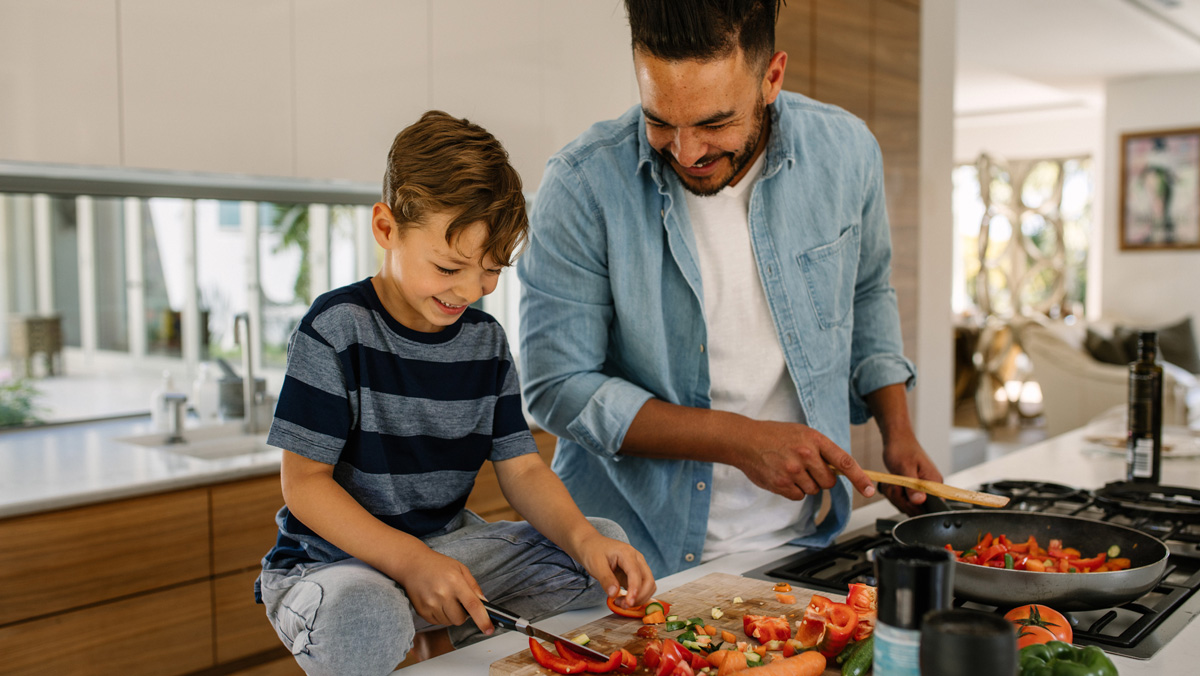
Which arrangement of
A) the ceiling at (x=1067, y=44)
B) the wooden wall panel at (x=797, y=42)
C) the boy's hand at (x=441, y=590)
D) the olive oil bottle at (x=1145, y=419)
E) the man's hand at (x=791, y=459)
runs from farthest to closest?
the ceiling at (x=1067, y=44), the wooden wall panel at (x=797, y=42), the olive oil bottle at (x=1145, y=419), the man's hand at (x=791, y=459), the boy's hand at (x=441, y=590)

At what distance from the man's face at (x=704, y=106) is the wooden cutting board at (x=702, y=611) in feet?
1.89

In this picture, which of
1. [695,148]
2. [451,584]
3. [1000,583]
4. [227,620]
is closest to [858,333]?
[695,148]

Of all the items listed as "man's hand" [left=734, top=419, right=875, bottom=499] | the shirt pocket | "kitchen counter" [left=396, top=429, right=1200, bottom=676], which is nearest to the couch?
"kitchen counter" [left=396, top=429, right=1200, bottom=676]

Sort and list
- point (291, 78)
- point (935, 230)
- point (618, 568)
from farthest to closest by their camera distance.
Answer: point (935, 230) < point (291, 78) < point (618, 568)

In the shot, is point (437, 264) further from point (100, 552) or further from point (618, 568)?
point (100, 552)

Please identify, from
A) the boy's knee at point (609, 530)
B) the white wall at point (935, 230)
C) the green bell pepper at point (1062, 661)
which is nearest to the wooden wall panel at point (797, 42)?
the white wall at point (935, 230)

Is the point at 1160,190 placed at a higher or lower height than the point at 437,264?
higher

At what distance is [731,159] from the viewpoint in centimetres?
142

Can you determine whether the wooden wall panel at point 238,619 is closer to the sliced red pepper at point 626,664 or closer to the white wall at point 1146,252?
the sliced red pepper at point 626,664

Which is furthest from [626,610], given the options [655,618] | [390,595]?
[390,595]

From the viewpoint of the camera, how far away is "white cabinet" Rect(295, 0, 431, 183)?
2664 millimetres

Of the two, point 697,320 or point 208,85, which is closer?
point 697,320

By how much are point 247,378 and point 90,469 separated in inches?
30.2

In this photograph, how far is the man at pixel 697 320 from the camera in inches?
56.4
